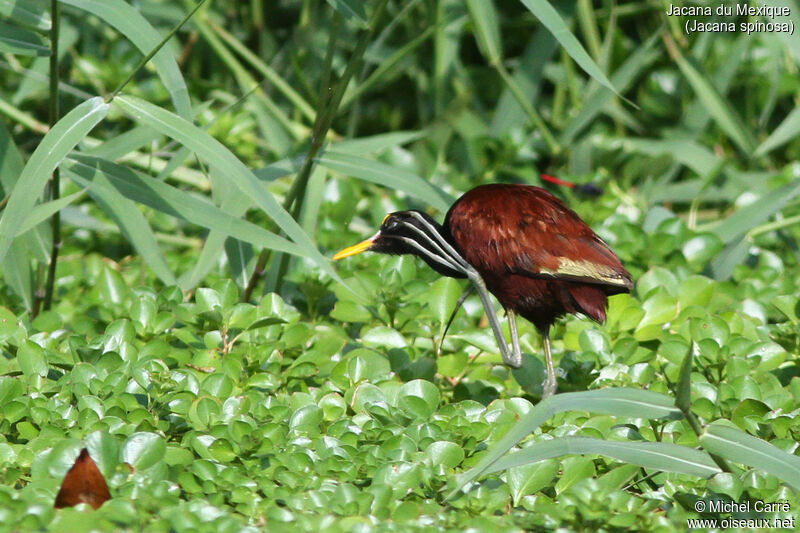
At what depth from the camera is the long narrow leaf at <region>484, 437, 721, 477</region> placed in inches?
76.0

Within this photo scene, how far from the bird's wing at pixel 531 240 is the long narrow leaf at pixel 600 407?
2.04ft

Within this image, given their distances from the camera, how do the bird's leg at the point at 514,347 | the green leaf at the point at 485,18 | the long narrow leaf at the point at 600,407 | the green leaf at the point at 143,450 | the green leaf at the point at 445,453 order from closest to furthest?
the long narrow leaf at the point at 600,407 < the green leaf at the point at 143,450 < the green leaf at the point at 445,453 < the bird's leg at the point at 514,347 < the green leaf at the point at 485,18

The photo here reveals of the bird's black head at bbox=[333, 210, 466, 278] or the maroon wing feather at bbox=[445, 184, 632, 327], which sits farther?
the bird's black head at bbox=[333, 210, 466, 278]

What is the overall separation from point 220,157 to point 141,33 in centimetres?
40

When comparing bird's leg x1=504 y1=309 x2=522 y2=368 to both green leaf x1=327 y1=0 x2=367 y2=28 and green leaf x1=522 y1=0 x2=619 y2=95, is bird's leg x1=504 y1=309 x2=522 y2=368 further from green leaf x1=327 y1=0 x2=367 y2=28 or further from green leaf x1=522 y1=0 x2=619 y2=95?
green leaf x1=327 y1=0 x2=367 y2=28

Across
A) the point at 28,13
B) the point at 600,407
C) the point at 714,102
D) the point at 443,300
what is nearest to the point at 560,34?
the point at 443,300

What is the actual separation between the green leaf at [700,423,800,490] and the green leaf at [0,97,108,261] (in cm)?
144

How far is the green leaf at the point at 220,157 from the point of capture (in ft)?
7.54

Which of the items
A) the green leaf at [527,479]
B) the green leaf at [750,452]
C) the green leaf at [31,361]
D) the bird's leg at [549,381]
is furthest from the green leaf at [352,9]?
the green leaf at [750,452]

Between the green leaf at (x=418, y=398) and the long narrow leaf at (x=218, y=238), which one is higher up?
the long narrow leaf at (x=218, y=238)

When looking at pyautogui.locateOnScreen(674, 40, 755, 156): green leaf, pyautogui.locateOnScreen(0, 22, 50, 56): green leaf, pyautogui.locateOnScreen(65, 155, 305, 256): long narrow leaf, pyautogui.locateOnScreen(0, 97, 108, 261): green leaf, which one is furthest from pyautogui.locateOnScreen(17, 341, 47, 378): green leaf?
pyautogui.locateOnScreen(674, 40, 755, 156): green leaf

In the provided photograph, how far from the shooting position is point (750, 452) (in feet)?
6.22

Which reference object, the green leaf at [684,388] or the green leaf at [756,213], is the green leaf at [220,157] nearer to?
the green leaf at [684,388]

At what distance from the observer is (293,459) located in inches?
82.4
